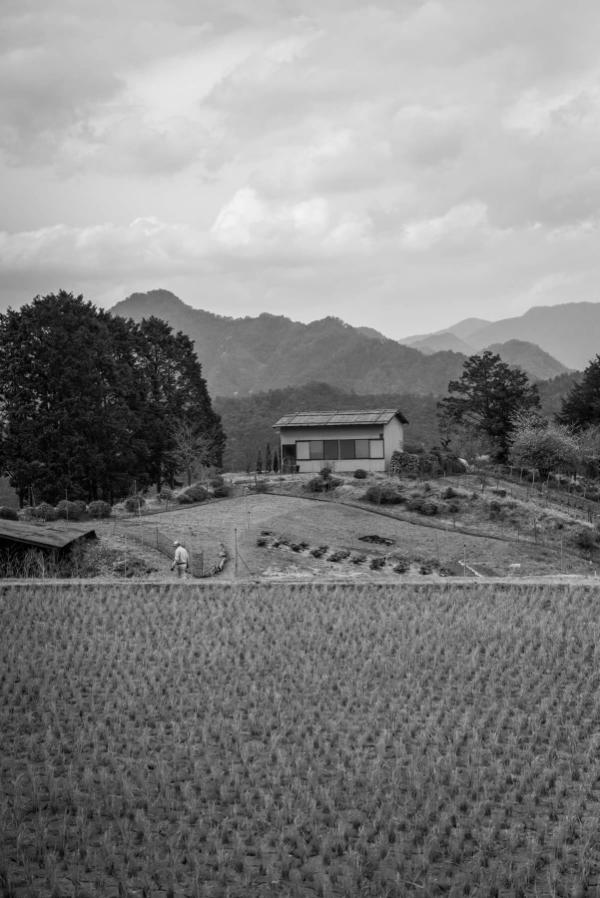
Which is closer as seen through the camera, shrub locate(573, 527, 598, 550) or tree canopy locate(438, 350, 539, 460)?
shrub locate(573, 527, 598, 550)

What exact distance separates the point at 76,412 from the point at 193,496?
242 inches

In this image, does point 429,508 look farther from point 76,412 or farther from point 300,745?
point 300,745

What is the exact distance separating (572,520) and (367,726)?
2244 centimetres

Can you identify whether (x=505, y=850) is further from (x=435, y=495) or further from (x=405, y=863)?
(x=435, y=495)

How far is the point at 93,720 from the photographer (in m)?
10.7

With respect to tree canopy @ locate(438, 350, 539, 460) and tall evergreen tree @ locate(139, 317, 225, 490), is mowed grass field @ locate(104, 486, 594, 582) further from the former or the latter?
tree canopy @ locate(438, 350, 539, 460)

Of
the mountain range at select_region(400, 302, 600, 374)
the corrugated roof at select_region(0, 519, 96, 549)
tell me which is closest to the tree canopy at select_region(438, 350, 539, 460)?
the corrugated roof at select_region(0, 519, 96, 549)

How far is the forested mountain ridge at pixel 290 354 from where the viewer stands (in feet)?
325

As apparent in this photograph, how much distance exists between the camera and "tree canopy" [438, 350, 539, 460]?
46.2 metres

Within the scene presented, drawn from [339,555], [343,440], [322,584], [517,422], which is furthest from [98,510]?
[517,422]

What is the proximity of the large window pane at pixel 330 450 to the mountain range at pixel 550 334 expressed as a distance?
412 feet

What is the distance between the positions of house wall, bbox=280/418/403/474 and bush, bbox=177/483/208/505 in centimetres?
705

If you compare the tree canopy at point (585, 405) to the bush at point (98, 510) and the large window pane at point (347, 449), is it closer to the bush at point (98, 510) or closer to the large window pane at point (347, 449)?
the large window pane at point (347, 449)

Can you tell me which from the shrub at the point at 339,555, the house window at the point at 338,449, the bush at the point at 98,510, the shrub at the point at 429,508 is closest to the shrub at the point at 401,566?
the shrub at the point at 339,555
